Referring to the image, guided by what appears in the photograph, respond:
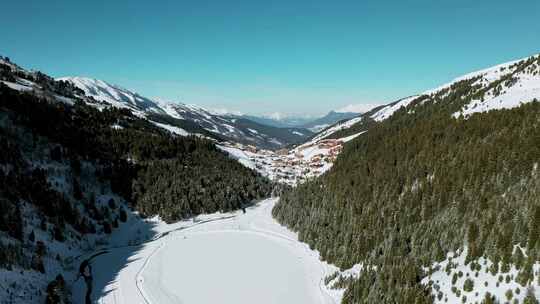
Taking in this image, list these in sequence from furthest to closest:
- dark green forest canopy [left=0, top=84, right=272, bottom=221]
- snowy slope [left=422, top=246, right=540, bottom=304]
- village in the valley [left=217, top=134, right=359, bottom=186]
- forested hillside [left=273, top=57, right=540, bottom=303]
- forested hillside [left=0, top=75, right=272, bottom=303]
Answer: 1. village in the valley [left=217, top=134, right=359, bottom=186]
2. dark green forest canopy [left=0, top=84, right=272, bottom=221]
3. forested hillside [left=0, top=75, right=272, bottom=303]
4. forested hillside [left=273, top=57, right=540, bottom=303]
5. snowy slope [left=422, top=246, right=540, bottom=304]

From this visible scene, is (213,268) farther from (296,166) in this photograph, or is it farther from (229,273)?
(296,166)

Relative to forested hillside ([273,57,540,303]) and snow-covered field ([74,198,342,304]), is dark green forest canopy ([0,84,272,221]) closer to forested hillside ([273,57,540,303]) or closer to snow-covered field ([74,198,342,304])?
snow-covered field ([74,198,342,304])

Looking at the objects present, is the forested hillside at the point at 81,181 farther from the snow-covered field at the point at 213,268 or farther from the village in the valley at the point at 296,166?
the village in the valley at the point at 296,166

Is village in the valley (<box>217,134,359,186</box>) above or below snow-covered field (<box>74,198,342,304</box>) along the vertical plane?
above

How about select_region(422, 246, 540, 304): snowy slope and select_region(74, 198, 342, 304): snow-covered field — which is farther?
select_region(74, 198, 342, 304): snow-covered field

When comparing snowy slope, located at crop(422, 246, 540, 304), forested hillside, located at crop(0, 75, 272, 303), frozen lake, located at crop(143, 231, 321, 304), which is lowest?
frozen lake, located at crop(143, 231, 321, 304)

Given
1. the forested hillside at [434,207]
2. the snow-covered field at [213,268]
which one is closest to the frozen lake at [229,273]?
the snow-covered field at [213,268]

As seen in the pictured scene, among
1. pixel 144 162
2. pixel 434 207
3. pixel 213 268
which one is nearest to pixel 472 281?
pixel 434 207

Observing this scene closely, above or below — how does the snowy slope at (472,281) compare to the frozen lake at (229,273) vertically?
above

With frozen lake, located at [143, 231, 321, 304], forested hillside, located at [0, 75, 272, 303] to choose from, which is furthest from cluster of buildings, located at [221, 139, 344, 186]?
frozen lake, located at [143, 231, 321, 304]
